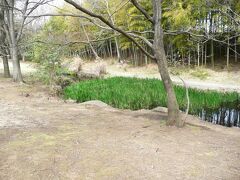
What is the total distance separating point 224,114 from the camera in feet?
28.4

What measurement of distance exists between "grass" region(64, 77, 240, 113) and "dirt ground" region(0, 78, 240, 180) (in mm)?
1883

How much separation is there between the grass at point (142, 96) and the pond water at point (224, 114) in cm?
14

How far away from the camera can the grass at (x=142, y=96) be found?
8.88 meters

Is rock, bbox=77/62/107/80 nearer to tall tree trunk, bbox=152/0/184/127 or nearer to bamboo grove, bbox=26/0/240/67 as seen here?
bamboo grove, bbox=26/0/240/67

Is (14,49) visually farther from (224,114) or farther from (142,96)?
(224,114)

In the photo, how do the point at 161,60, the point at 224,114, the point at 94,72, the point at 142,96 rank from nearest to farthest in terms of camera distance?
the point at 161,60 → the point at 224,114 → the point at 142,96 → the point at 94,72

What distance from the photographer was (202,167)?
150 inches

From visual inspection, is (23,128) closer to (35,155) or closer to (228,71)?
(35,155)

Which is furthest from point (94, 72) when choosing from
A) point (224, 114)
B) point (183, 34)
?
point (224, 114)

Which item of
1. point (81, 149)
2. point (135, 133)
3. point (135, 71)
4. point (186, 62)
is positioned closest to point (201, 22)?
point (186, 62)

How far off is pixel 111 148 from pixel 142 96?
498 cm

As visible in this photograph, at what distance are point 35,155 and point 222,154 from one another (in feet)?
9.29

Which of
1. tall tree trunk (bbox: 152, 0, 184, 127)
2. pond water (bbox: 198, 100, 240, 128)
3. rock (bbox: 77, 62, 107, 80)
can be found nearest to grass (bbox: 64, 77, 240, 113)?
pond water (bbox: 198, 100, 240, 128)

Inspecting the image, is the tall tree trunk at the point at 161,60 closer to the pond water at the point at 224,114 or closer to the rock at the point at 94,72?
the pond water at the point at 224,114
